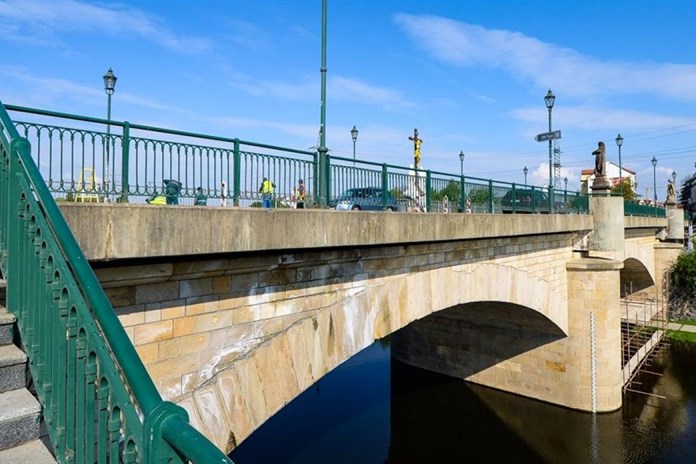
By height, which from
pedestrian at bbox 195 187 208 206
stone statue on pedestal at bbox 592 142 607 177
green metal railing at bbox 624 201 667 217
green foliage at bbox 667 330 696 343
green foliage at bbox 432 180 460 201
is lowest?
green foliage at bbox 667 330 696 343

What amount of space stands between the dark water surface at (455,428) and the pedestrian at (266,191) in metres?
9.40

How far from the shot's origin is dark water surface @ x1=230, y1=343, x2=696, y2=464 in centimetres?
1307

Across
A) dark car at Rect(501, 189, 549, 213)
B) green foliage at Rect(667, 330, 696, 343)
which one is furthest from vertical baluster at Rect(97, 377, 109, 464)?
green foliage at Rect(667, 330, 696, 343)

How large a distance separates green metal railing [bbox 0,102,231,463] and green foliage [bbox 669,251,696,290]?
33.5m

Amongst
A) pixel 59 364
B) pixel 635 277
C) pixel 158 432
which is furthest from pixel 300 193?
pixel 635 277

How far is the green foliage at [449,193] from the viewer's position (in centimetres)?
Answer: 925

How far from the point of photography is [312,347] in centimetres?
574

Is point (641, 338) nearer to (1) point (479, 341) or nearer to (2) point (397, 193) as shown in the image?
(1) point (479, 341)

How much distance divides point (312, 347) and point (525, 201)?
364 inches

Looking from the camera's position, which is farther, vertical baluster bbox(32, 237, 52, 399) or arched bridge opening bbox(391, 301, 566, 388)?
arched bridge opening bbox(391, 301, 566, 388)

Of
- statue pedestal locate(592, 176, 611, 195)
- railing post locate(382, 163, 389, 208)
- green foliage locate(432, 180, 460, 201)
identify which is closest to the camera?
railing post locate(382, 163, 389, 208)

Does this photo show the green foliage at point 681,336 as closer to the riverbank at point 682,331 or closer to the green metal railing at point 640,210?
the riverbank at point 682,331

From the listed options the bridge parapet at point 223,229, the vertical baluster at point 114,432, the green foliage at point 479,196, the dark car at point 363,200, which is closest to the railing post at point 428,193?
the bridge parapet at point 223,229

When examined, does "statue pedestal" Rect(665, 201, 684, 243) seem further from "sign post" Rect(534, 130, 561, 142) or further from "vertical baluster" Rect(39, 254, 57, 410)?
"vertical baluster" Rect(39, 254, 57, 410)
